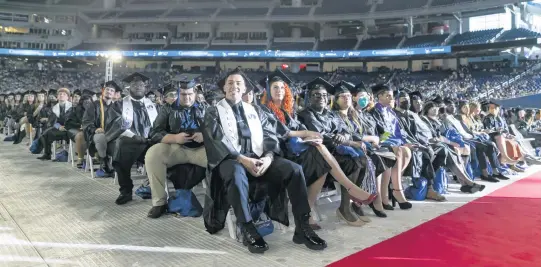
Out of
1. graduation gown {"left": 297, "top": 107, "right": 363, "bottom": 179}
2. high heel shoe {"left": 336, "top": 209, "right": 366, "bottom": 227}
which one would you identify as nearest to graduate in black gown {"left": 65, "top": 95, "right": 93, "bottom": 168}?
graduation gown {"left": 297, "top": 107, "right": 363, "bottom": 179}

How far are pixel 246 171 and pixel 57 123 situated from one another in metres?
5.76

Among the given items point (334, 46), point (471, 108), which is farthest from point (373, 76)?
point (471, 108)

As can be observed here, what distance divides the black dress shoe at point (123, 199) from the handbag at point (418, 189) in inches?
143

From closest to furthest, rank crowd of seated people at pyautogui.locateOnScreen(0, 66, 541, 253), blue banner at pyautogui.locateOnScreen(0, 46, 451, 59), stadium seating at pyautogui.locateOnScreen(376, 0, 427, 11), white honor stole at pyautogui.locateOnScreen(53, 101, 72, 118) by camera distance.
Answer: crowd of seated people at pyautogui.locateOnScreen(0, 66, 541, 253), white honor stole at pyautogui.locateOnScreen(53, 101, 72, 118), blue banner at pyautogui.locateOnScreen(0, 46, 451, 59), stadium seating at pyautogui.locateOnScreen(376, 0, 427, 11)

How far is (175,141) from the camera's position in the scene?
13.0 ft

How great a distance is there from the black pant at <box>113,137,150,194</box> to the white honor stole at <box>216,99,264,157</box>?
163 cm

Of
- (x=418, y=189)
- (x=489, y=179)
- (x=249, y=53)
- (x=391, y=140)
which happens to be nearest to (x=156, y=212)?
(x=391, y=140)

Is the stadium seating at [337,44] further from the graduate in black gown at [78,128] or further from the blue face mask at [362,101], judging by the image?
the blue face mask at [362,101]

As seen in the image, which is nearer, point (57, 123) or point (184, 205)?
point (184, 205)

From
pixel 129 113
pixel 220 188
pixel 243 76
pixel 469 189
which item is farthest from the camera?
pixel 469 189

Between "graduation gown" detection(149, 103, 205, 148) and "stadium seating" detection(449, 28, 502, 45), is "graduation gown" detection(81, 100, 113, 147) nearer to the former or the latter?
"graduation gown" detection(149, 103, 205, 148)

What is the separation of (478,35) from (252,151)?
33.0 meters

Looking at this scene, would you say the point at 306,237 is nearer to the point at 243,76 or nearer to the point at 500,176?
the point at 243,76

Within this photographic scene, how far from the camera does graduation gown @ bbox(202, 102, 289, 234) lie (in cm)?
319
